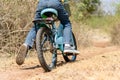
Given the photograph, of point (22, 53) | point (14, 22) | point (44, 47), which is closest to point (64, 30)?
point (44, 47)

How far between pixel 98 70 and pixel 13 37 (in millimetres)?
3777

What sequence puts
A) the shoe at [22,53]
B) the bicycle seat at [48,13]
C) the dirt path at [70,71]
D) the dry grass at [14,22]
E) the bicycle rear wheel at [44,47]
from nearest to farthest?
the dirt path at [70,71]
the bicycle rear wheel at [44,47]
the bicycle seat at [48,13]
the shoe at [22,53]
the dry grass at [14,22]

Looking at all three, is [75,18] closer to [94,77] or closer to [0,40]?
[0,40]

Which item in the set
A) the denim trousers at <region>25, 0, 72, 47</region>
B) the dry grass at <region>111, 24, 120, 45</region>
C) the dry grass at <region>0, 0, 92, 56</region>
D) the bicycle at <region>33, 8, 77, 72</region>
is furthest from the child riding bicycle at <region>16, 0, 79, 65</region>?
the dry grass at <region>111, 24, 120, 45</region>

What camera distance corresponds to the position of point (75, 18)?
1362cm

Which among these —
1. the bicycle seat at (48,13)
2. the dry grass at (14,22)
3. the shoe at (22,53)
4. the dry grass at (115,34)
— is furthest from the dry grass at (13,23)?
the dry grass at (115,34)

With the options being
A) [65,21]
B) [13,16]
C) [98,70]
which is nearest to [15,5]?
→ [13,16]

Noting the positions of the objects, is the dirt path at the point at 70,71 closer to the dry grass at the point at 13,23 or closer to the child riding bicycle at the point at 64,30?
the child riding bicycle at the point at 64,30

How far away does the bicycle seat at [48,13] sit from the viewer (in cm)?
735

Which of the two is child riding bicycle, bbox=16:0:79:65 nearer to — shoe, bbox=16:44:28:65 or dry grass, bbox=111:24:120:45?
shoe, bbox=16:44:28:65

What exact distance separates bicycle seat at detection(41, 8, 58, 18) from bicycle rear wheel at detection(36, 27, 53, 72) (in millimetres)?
251

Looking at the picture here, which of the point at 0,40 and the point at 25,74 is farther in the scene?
the point at 0,40

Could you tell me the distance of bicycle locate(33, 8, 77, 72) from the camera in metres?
7.01

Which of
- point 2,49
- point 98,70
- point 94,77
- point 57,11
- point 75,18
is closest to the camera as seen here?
point 94,77
